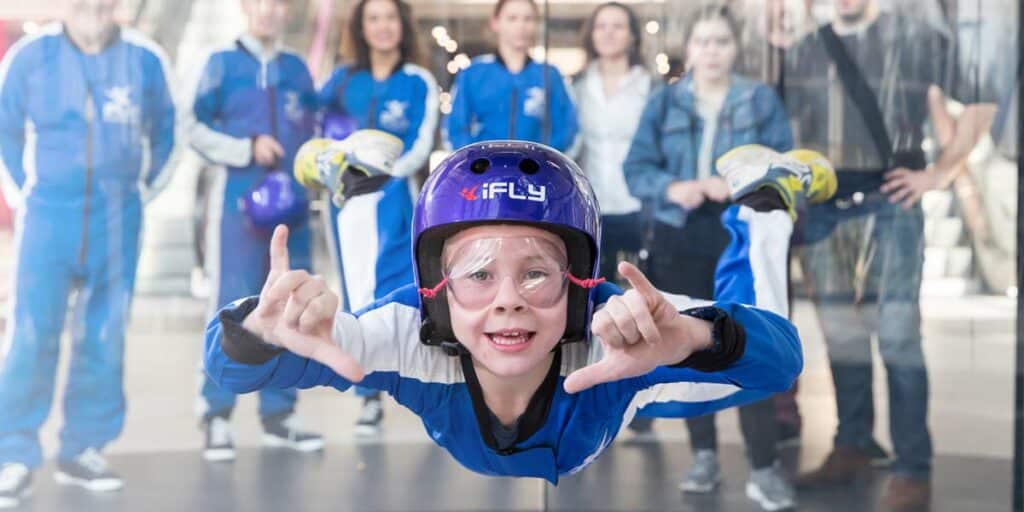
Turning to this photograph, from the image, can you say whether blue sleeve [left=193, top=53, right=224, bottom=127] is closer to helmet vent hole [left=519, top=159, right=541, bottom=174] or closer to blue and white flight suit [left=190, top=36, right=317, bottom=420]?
blue and white flight suit [left=190, top=36, right=317, bottom=420]

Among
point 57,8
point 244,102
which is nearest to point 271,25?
point 244,102

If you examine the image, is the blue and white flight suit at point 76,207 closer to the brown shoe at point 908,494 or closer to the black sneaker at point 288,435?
→ the black sneaker at point 288,435

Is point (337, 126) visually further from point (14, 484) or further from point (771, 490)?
point (771, 490)

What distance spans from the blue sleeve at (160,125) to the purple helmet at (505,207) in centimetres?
206

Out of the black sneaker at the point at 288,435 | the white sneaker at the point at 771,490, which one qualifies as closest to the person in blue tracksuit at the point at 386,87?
the black sneaker at the point at 288,435

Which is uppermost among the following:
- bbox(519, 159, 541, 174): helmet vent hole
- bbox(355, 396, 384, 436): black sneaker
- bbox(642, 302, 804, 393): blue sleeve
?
bbox(519, 159, 541, 174): helmet vent hole

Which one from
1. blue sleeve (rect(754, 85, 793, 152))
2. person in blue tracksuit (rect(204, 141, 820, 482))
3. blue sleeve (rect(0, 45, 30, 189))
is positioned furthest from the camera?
blue sleeve (rect(754, 85, 793, 152))

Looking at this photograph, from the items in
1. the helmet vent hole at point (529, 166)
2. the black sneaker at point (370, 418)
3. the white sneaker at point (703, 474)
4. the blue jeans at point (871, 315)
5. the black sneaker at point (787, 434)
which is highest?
the helmet vent hole at point (529, 166)

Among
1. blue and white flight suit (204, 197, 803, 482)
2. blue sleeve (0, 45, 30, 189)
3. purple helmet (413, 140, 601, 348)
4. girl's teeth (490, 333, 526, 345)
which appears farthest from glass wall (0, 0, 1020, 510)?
girl's teeth (490, 333, 526, 345)

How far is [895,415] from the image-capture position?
4234mm

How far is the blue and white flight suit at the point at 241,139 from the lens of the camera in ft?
13.6

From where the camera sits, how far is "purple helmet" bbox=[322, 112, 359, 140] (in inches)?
165

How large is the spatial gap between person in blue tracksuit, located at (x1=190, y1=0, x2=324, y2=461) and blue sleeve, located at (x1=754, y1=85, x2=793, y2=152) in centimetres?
138

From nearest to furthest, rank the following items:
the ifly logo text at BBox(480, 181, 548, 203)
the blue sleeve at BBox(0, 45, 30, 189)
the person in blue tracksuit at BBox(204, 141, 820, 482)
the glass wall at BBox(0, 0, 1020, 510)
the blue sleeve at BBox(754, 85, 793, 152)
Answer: the person in blue tracksuit at BBox(204, 141, 820, 482), the ifly logo text at BBox(480, 181, 548, 203), the blue sleeve at BBox(0, 45, 30, 189), the glass wall at BBox(0, 0, 1020, 510), the blue sleeve at BBox(754, 85, 793, 152)
